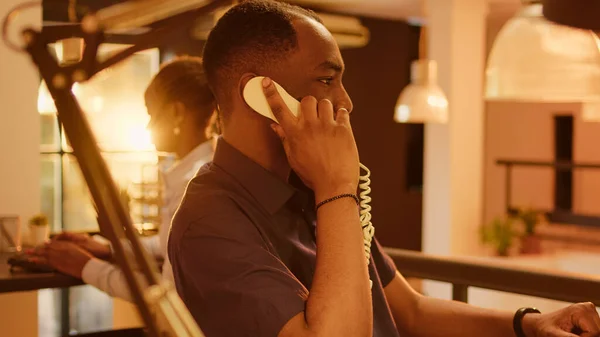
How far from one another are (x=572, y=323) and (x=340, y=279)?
53 centimetres

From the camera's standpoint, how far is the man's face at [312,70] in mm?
1254

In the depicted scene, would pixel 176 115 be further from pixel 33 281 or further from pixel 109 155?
pixel 109 155

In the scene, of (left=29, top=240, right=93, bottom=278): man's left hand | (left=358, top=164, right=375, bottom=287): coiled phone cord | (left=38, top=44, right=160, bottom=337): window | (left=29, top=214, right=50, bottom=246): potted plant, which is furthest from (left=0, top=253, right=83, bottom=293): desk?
(left=38, top=44, right=160, bottom=337): window

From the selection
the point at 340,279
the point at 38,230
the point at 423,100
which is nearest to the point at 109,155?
the point at 38,230

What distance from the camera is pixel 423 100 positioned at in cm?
544

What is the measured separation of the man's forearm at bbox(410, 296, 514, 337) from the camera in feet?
5.03

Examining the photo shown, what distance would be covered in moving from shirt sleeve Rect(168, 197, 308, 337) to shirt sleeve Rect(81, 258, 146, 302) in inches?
40.9

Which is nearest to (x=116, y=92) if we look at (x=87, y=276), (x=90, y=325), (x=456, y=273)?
(x=90, y=325)

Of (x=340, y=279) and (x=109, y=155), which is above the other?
(x=109, y=155)

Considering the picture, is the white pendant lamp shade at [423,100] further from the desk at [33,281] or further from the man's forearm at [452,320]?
the man's forearm at [452,320]

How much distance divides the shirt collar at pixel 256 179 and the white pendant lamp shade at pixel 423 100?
422 cm

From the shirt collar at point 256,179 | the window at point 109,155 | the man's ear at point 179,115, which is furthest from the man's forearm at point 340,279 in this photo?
the window at point 109,155

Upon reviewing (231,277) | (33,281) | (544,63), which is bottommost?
(33,281)

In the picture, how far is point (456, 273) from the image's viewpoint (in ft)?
6.90
